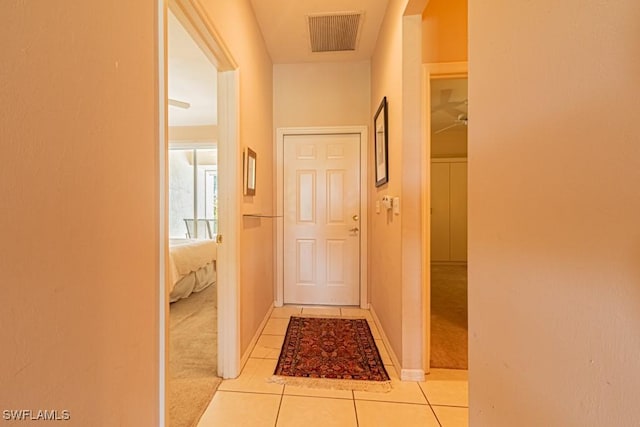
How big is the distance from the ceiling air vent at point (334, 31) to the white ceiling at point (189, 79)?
105 centimetres

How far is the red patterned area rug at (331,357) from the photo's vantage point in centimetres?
181

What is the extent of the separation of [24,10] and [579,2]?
3.58ft

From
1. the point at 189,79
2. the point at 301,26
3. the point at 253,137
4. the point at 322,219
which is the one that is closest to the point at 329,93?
the point at 301,26

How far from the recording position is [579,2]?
535mm

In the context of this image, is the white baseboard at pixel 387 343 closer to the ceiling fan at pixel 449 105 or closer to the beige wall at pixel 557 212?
the beige wall at pixel 557 212

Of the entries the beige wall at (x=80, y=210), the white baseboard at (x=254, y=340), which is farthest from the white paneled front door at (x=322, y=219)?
the beige wall at (x=80, y=210)

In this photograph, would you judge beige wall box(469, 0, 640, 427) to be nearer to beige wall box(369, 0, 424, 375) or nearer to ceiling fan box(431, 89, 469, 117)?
beige wall box(369, 0, 424, 375)

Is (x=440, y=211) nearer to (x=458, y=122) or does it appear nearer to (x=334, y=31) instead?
(x=458, y=122)

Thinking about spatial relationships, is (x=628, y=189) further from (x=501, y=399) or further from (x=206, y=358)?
(x=206, y=358)

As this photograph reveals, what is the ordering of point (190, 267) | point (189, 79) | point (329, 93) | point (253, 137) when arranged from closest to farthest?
point (253, 137), point (329, 93), point (190, 267), point (189, 79)

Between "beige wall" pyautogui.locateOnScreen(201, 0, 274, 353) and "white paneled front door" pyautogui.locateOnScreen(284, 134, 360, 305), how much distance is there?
262 millimetres

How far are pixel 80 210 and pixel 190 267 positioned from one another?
2.85m

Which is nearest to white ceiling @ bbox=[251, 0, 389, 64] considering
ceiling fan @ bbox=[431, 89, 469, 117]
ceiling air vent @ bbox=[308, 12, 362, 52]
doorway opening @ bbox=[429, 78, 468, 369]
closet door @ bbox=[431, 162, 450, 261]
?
ceiling air vent @ bbox=[308, 12, 362, 52]

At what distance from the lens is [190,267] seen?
3.29 metres
